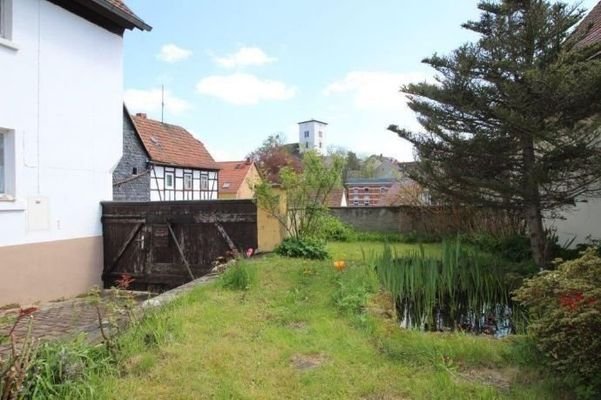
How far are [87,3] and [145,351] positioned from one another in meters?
7.03

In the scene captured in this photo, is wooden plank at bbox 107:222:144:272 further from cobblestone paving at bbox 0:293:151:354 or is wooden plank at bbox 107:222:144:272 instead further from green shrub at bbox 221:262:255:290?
green shrub at bbox 221:262:255:290

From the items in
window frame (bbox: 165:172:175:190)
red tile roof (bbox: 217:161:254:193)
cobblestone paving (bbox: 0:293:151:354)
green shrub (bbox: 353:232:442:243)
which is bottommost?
cobblestone paving (bbox: 0:293:151:354)

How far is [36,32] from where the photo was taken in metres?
7.00

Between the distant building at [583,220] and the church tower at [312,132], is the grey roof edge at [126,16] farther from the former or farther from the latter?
the church tower at [312,132]

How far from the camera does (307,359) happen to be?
330 cm

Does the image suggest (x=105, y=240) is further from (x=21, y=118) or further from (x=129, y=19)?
(x=129, y=19)

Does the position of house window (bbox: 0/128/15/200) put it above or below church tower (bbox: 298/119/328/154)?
below

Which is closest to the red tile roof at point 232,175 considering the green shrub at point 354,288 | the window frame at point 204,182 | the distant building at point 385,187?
the distant building at point 385,187

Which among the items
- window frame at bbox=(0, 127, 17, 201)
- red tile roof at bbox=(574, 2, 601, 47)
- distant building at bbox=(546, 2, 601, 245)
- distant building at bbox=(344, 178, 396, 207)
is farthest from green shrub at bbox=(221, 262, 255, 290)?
distant building at bbox=(344, 178, 396, 207)

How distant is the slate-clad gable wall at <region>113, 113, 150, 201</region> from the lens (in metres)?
15.9

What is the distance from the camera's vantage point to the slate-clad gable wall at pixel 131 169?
1588 centimetres

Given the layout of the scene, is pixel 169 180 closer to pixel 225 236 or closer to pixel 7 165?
pixel 225 236

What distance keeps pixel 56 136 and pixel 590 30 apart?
32.0 ft

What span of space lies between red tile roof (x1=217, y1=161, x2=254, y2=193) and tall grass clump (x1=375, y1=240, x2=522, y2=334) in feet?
95.8
